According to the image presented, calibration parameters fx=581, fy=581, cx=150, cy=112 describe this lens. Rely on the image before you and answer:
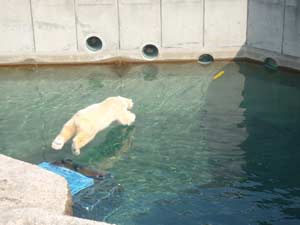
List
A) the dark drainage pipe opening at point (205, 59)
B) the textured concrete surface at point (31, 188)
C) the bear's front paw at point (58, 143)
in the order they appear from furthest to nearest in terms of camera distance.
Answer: the dark drainage pipe opening at point (205, 59) < the bear's front paw at point (58, 143) < the textured concrete surface at point (31, 188)

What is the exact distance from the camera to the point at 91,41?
13297 mm

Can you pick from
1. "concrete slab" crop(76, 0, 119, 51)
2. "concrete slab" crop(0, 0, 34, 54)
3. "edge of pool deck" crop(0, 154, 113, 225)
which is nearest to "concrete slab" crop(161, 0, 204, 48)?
"concrete slab" crop(76, 0, 119, 51)

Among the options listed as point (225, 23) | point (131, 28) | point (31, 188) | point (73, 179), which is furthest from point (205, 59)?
point (31, 188)

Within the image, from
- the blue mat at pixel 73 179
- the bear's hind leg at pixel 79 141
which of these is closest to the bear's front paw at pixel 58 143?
the bear's hind leg at pixel 79 141

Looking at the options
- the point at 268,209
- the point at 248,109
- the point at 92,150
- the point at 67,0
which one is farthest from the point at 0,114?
the point at 268,209

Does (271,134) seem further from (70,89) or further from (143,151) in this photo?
(70,89)

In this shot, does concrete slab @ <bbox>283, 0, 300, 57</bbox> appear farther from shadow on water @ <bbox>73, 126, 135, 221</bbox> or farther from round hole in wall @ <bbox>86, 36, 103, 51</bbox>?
shadow on water @ <bbox>73, 126, 135, 221</bbox>

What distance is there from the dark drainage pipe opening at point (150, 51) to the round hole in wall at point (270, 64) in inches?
96.4

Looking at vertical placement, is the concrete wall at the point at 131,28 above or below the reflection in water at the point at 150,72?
above

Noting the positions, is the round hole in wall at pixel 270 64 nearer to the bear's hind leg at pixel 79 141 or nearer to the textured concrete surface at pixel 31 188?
the bear's hind leg at pixel 79 141

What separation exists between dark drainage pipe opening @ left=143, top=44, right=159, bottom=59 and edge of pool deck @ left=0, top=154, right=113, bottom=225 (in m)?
6.16

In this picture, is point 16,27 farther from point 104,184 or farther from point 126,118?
point 104,184

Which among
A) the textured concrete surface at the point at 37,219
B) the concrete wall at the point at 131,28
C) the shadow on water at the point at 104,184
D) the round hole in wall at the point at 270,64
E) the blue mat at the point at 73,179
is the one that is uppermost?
the concrete wall at the point at 131,28

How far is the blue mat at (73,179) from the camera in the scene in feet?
25.6
